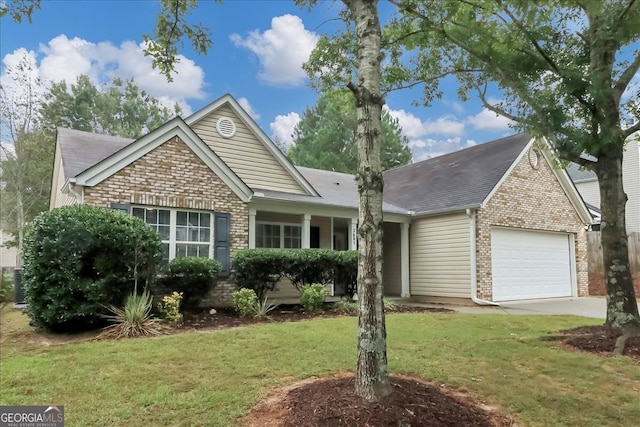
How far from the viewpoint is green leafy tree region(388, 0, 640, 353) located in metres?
6.55

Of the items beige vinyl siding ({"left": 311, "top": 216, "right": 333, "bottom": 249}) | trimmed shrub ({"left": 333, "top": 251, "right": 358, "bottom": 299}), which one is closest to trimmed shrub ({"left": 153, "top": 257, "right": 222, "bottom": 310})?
trimmed shrub ({"left": 333, "top": 251, "right": 358, "bottom": 299})

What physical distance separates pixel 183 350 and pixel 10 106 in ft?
69.8

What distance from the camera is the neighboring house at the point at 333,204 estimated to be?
9.29 m

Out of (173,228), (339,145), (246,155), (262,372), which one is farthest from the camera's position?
(339,145)

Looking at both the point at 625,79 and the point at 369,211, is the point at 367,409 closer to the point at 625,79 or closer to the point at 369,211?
the point at 369,211

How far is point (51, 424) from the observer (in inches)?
136

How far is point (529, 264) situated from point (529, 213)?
5.62ft

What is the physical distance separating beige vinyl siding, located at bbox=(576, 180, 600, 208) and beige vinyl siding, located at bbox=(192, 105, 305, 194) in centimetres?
1951

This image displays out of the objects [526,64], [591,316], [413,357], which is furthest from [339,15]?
[591,316]

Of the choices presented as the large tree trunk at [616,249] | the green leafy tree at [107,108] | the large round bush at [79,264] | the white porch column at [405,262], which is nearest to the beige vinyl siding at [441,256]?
the white porch column at [405,262]

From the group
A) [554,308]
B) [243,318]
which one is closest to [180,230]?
[243,318]

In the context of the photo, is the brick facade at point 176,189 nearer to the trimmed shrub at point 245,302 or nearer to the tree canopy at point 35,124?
the trimmed shrub at point 245,302

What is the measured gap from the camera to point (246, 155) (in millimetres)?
12375

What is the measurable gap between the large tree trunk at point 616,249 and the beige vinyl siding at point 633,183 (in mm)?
18972
